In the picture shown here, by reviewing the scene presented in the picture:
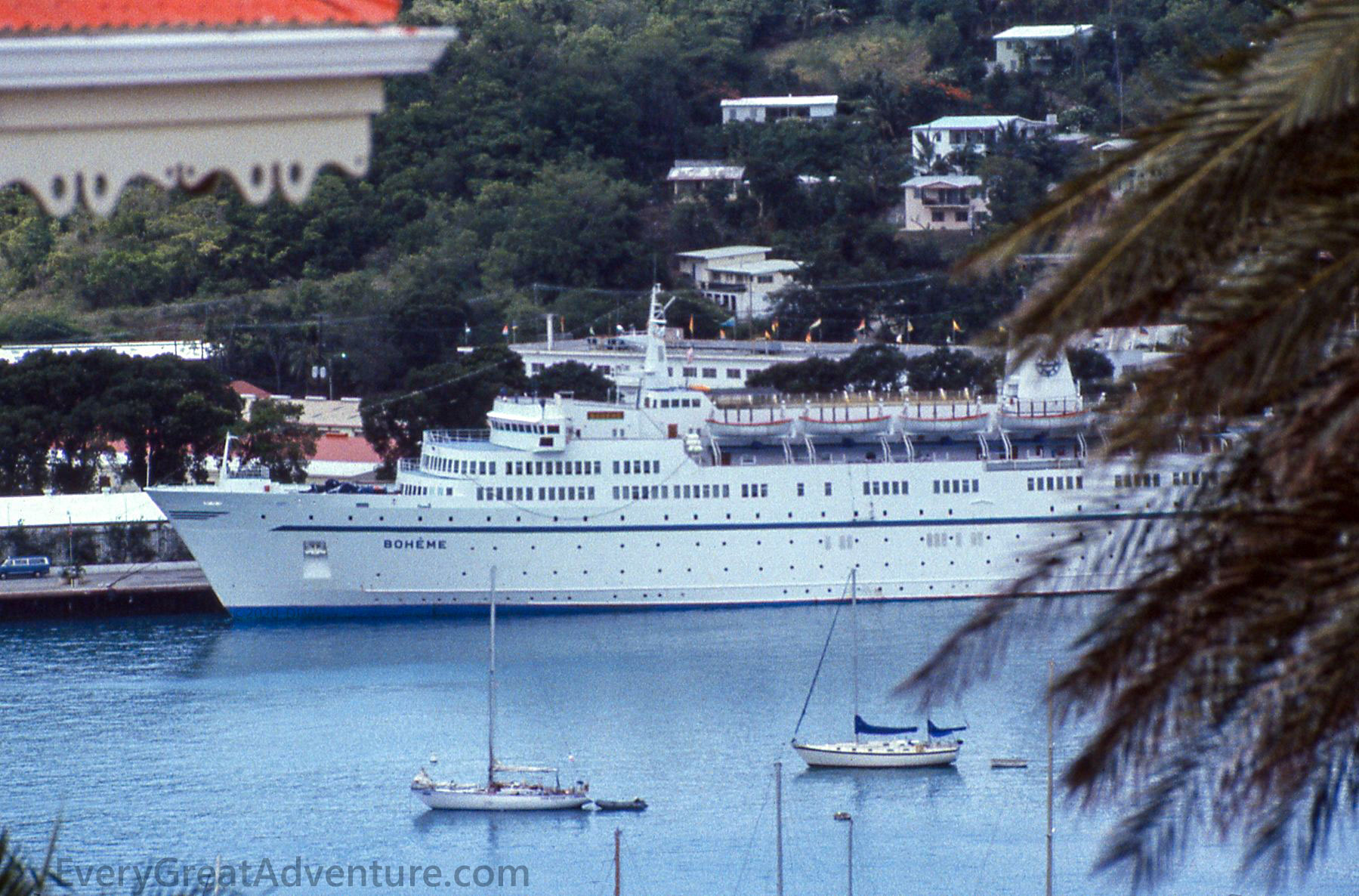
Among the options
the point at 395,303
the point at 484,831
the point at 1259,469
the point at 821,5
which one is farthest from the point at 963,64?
the point at 1259,469

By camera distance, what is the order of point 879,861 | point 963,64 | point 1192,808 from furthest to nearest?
point 963,64
point 879,861
point 1192,808

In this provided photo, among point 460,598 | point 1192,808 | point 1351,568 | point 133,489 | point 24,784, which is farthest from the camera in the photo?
point 133,489

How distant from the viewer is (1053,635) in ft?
75.6

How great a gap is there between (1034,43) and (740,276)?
434 inches

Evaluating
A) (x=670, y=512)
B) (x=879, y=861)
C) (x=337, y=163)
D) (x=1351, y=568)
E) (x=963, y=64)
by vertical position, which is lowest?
(x=879, y=861)

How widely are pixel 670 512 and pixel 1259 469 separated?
22.6 meters

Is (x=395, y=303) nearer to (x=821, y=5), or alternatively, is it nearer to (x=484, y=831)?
(x=821, y=5)

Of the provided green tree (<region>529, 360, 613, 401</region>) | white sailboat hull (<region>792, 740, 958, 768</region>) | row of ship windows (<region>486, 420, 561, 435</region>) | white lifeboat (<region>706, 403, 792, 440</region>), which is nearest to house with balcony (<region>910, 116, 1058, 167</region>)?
green tree (<region>529, 360, 613, 401</region>)

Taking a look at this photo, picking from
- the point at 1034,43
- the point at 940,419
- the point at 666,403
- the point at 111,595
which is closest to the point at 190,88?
the point at 111,595

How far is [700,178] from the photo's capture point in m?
42.2

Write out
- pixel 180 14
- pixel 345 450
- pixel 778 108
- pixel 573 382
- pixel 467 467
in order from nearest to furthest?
1. pixel 180 14
2. pixel 467 467
3. pixel 573 382
4. pixel 345 450
5. pixel 778 108

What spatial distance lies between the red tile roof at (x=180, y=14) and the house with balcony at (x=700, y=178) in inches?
1531

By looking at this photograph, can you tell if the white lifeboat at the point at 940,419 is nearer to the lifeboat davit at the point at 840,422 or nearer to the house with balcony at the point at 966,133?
the lifeboat davit at the point at 840,422

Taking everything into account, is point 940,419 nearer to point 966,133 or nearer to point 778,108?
point 966,133
